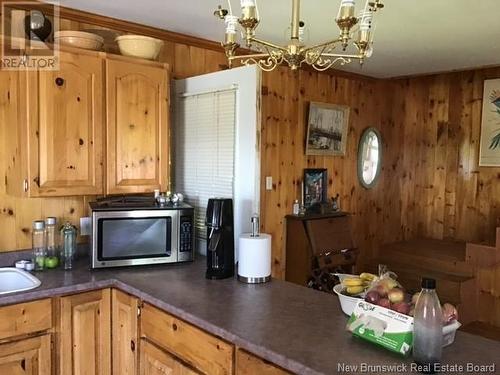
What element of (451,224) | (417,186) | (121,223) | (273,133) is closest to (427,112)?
(417,186)

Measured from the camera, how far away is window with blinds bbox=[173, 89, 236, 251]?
8.35 feet

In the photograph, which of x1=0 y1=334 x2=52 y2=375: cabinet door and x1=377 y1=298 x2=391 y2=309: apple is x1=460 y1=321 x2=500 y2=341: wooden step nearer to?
x1=377 y1=298 x2=391 y2=309: apple

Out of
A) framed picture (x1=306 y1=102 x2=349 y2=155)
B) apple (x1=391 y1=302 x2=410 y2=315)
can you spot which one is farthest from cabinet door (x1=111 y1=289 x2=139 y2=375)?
framed picture (x1=306 y1=102 x2=349 y2=155)

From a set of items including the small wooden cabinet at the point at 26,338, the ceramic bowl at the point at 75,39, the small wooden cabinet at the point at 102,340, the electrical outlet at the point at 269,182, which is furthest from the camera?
the electrical outlet at the point at 269,182

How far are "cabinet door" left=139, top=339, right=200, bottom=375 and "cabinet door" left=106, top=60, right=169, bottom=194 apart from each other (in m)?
0.91

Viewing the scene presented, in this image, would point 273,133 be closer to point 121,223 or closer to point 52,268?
point 121,223

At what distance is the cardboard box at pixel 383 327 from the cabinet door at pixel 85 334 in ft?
4.17

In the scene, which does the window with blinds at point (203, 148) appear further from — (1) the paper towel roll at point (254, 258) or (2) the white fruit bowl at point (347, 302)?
(2) the white fruit bowl at point (347, 302)

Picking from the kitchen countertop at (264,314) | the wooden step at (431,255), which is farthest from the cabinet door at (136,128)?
the wooden step at (431,255)

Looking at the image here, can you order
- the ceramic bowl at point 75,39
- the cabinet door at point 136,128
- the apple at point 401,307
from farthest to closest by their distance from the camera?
1. the cabinet door at point 136,128
2. the ceramic bowl at point 75,39
3. the apple at point 401,307

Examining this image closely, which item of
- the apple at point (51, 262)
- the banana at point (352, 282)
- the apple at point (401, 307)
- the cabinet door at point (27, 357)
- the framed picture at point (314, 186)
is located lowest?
the cabinet door at point (27, 357)

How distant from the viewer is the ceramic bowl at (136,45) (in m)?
2.61

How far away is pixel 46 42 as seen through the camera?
7.79ft

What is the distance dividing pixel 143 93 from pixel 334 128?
2.19 metres
